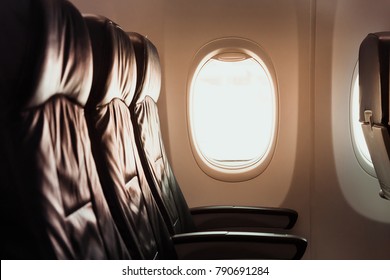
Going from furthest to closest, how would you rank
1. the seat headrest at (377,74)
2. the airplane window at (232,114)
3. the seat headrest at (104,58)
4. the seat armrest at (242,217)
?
the airplane window at (232,114) < the seat armrest at (242,217) < the seat headrest at (377,74) < the seat headrest at (104,58)

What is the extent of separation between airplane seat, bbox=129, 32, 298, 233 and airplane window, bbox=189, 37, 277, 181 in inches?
18.1

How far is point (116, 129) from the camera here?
1.45 meters

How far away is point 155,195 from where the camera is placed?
189 centimetres

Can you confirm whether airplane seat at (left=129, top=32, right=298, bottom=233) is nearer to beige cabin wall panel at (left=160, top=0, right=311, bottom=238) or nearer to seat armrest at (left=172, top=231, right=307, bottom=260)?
seat armrest at (left=172, top=231, right=307, bottom=260)

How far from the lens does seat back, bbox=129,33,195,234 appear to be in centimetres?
182

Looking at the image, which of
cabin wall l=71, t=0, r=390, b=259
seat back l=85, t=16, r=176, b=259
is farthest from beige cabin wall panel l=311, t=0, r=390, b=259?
seat back l=85, t=16, r=176, b=259

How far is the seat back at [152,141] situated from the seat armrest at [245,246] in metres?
0.18

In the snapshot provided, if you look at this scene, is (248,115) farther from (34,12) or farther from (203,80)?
(34,12)

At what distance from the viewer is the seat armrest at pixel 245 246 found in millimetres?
1747

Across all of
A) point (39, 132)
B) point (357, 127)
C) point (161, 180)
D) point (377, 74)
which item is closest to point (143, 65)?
point (161, 180)

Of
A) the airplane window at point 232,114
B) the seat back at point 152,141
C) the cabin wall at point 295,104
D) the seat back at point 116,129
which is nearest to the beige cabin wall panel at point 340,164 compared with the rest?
the cabin wall at point 295,104

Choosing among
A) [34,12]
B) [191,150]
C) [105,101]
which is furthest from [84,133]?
[191,150]

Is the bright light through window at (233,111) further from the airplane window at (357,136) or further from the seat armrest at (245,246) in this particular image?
the seat armrest at (245,246)

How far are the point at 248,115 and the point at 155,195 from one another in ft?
3.43
